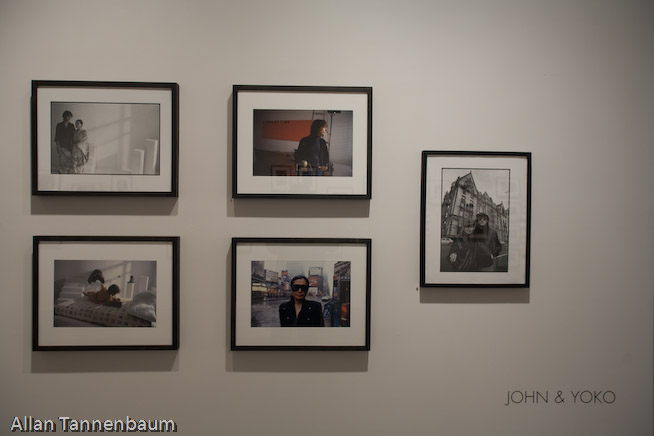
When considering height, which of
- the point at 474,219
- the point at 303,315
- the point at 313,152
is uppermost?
the point at 313,152

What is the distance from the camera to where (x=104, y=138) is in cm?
127

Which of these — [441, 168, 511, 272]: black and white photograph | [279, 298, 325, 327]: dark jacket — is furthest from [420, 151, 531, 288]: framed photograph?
[279, 298, 325, 327]: dark jacket

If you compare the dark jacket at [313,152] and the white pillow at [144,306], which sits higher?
the dark jacket at [313,152]

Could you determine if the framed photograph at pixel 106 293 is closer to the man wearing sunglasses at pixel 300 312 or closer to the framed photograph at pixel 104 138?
the framed photograph at pixel 104 138

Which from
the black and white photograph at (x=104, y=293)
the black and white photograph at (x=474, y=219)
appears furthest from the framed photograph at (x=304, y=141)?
the black and white photograph at (x=104, y=293)

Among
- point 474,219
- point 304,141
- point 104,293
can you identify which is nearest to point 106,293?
point 104,293

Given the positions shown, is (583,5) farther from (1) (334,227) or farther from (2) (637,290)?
(1) (334,227)

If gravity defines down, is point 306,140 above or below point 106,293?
above

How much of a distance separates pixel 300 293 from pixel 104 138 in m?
0.77

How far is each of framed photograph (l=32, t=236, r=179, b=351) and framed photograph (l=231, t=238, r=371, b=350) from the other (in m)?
0.23

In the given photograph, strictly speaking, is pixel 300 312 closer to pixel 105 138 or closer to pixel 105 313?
pixel 105 313

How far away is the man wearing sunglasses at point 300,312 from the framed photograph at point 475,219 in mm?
357

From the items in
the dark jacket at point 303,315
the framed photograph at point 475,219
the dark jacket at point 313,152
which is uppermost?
the dark jacket at point 313,152

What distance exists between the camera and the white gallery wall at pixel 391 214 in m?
1.29
